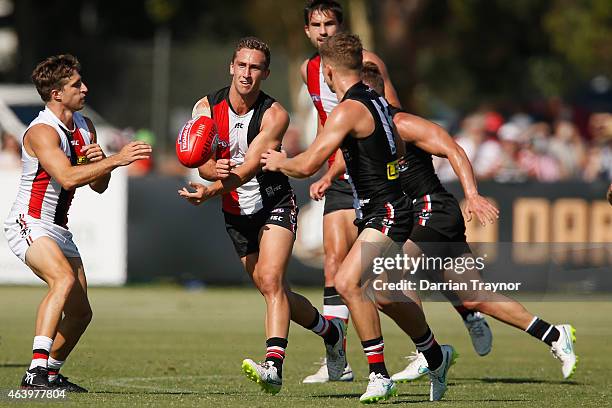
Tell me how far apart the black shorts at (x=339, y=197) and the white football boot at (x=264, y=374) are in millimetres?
2166

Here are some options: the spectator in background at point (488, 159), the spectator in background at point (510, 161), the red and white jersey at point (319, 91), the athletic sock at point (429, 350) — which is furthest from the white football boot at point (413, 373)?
the spectator in background at point (488, 159)

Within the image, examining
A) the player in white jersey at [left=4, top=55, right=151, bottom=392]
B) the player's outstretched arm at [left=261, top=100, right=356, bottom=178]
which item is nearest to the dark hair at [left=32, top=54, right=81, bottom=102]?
the player in white jersey at [left=4, top=55, right=151, bottom=392]

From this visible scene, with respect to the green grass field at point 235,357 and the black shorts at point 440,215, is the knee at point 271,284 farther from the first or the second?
the black shorts at point 440,215

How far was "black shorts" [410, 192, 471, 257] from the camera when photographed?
10594 mm

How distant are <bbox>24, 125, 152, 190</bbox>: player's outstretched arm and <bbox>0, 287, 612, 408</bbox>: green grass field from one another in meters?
1.46

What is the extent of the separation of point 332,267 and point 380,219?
209 centimetres

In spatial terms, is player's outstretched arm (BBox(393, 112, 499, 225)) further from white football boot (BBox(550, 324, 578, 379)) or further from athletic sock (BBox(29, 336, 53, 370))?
athletic sock (BBox(29, 336, 53, 370))

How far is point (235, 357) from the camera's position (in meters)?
12.3

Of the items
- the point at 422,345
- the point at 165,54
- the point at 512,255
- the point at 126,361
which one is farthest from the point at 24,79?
the point at 422,345

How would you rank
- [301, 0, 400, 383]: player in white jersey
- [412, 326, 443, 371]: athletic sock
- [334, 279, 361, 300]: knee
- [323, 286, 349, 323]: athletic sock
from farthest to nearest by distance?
[323, 286, 349, 323]: athletic sock < [301, 0, 400, 383]: player in white jersey < [412, 326, 443, 371]: athletic sock < [334, 279, 361, 300]: knee

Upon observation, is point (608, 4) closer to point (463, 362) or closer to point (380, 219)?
point (463, 362)

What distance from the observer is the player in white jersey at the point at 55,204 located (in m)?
9.25

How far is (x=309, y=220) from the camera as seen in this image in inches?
764

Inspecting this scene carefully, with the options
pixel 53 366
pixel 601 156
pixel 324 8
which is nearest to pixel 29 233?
pixel 53 366
